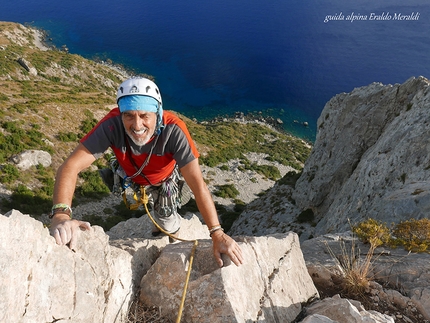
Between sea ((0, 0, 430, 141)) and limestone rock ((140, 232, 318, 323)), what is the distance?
9460 centimetres

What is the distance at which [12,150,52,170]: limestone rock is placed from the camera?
30072mm

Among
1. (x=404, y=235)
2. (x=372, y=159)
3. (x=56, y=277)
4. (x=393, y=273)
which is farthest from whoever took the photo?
(x=372, y=159)

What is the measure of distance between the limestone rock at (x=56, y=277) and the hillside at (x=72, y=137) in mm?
24941

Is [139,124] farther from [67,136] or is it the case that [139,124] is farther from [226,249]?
[67,136]

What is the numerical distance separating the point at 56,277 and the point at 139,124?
2.84 m

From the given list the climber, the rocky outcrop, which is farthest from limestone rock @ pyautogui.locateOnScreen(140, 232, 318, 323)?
the climber

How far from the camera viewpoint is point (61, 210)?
4789mm

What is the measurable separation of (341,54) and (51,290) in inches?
6108

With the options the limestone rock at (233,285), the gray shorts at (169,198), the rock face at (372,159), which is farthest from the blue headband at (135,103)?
the rock face at (372,159)

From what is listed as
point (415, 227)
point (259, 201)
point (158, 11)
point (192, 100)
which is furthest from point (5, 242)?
point (158, 11)

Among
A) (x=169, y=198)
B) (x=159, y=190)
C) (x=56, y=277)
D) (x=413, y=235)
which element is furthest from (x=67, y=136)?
(x=413, y=235)

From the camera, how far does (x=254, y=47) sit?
149750mm

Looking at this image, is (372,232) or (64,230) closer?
(64,230)

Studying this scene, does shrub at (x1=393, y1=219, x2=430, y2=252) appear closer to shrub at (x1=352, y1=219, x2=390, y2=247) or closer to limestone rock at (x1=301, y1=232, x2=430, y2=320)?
limestone rock at (x1=301, y1=232, x2=430, y2=320)
